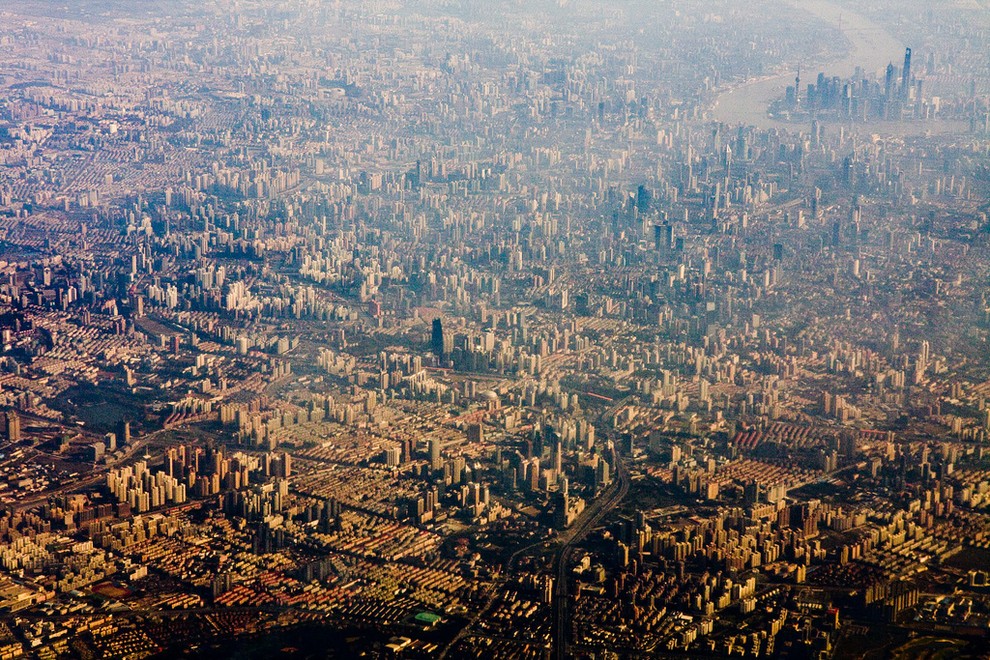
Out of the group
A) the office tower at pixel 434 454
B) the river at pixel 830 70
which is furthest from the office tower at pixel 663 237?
the office tower at pixel 434 454

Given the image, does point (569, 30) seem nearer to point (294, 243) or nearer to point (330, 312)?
point (294, 243)

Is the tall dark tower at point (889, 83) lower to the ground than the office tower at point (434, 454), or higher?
higher

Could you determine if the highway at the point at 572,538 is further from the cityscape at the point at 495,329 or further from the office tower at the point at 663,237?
the office tower at the point at 663,237

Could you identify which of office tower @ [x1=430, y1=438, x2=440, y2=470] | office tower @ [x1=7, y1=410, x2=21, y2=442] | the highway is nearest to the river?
the highway

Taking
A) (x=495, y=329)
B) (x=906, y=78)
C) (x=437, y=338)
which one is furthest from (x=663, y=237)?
(x=437, y=338)

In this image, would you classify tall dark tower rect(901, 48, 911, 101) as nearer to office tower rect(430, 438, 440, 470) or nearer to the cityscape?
the cityscape

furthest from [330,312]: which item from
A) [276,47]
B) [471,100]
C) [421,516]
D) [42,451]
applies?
[276,47]

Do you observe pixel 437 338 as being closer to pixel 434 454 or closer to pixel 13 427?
pixel 434 454
